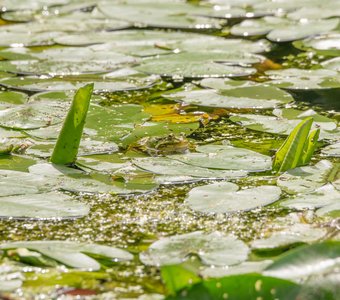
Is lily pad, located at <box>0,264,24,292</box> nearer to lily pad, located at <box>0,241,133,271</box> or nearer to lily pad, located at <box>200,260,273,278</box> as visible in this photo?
lily pad, located at <box>0,241,133,271</box>

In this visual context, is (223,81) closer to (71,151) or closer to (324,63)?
(324,63)

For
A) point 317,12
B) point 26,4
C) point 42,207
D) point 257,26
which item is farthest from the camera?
point 26,4

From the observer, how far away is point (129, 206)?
1591 mm

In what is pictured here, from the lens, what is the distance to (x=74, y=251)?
4.55 ft

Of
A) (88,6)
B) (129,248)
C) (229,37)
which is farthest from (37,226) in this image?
(88,6)

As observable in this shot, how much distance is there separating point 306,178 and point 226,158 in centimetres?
17

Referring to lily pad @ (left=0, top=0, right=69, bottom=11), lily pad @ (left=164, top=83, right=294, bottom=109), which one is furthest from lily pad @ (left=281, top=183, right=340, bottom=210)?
lily pad @ (left=0, top=0, right=69, bottom=11)

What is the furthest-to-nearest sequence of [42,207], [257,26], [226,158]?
[257,26] < [226,158] < [42,207]

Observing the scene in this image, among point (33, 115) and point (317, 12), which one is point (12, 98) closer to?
point (33, 115)

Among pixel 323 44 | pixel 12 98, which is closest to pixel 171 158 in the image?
pixel 12 98

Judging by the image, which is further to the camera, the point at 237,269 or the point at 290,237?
the point at 290,237

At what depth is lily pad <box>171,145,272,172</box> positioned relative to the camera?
5.73 feet

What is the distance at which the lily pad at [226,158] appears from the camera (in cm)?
175

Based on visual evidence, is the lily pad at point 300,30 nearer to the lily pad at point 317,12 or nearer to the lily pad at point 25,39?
the lily pad at point 317,12
